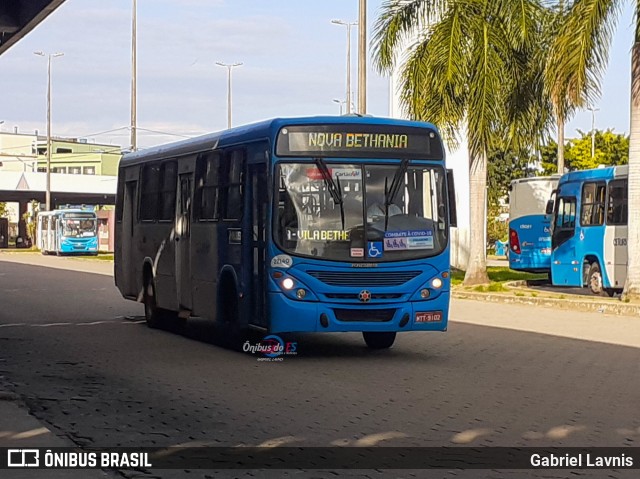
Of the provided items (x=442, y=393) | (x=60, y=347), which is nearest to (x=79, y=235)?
(x=60, y=347)

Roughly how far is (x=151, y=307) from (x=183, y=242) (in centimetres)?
209

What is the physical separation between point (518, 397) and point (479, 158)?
19845 mm

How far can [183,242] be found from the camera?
59.0ft

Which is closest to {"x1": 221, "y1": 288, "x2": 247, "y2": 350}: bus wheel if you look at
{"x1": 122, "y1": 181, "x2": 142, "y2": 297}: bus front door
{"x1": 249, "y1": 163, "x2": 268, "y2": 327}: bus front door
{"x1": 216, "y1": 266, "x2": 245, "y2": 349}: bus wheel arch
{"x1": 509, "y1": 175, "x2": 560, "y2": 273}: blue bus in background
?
{"x1": 216, "y1": 266, "x2": 245, "y2": 349}: bus wheel arch

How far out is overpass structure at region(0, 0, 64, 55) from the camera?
64.5ft

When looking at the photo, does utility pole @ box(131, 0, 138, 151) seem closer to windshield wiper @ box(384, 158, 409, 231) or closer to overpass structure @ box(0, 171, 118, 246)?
overpass structure @ box(0, 171, 118, 246)

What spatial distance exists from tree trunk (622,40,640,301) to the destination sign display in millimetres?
10555

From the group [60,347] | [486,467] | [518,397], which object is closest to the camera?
[486,467]

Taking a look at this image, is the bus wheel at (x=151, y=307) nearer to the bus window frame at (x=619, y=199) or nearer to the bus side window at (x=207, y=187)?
the bus side window at (x=207, y=187)

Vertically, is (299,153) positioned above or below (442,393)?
above

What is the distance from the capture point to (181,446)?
9094mm

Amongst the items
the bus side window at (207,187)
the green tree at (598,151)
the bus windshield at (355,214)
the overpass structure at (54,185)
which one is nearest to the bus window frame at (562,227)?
the bus side window at (207,187)

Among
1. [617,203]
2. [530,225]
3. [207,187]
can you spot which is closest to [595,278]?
[617,203]

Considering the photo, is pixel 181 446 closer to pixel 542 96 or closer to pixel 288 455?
pixel 288 455
